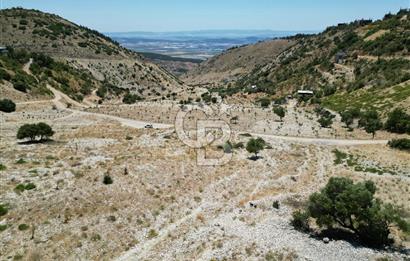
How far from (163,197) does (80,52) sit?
352 feet

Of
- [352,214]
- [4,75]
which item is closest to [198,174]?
[352,214]

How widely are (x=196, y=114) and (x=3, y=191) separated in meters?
43.4

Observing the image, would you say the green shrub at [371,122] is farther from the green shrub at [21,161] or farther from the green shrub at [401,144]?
the green shrub at [21,161]

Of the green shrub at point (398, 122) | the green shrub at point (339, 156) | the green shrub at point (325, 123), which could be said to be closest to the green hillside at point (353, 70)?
the green shrub at point (398, 122)

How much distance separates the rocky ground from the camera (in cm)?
2172

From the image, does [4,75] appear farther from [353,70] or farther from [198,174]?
[353,70]

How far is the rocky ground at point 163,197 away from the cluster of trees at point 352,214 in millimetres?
1135

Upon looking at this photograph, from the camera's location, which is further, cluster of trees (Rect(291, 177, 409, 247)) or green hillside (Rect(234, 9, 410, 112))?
green hillside (Rect(234, 9, 410, 112))

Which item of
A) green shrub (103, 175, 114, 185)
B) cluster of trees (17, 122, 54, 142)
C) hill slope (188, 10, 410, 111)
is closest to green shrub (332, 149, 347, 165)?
hill slope (188, 10, 410, 111)

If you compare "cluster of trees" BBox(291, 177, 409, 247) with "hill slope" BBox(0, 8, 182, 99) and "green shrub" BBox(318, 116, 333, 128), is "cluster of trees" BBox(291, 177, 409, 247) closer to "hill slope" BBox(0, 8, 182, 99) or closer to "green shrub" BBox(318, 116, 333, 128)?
"green shrub" BBox(318, 116, 333, 128)

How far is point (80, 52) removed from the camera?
409ft

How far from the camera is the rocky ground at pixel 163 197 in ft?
71.3

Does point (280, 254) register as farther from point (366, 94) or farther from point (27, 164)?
point (366, 94)

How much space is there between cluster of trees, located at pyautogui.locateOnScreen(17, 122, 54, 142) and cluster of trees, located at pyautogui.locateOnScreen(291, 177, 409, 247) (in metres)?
29.6
